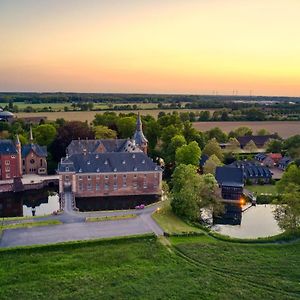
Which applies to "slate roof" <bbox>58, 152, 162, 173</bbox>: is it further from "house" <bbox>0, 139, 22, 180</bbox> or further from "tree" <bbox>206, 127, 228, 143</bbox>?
"tree" <bbox>206, 127, 228, 143</bbox>

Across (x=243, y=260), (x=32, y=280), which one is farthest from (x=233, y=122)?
(x=32, y=280)

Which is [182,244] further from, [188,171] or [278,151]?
[278,151]

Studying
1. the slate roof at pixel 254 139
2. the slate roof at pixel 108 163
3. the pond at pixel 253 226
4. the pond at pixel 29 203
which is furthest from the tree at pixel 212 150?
the pond at pixel 29 203

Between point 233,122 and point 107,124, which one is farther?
point 233,122

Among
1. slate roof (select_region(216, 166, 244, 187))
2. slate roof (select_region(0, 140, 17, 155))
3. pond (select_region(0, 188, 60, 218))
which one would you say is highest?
slate roof (select_region(0, 140, 17, 155))

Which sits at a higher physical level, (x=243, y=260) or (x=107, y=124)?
(x=107, y=124)

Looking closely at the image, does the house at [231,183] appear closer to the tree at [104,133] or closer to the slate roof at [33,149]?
the slate roof at [33,149]

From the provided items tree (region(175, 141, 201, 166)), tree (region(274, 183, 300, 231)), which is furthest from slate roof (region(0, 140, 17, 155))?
tree (region(274, 183, 300, 231))
